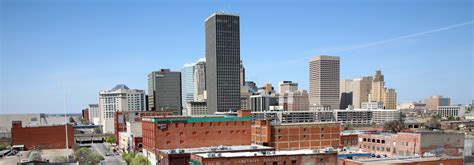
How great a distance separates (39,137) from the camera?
386 feet

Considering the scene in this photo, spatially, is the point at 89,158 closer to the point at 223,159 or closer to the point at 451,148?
the point at 223,159

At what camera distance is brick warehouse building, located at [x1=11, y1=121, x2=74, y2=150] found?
115688mm

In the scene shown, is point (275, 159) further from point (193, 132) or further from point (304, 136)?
point (304, 136)

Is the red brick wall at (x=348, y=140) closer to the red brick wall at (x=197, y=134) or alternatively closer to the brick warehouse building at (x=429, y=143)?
the brick warehouse building at (x=429, y=143)

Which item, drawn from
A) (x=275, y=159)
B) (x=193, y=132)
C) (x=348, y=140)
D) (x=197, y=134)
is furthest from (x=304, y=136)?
(x=275, y=159)

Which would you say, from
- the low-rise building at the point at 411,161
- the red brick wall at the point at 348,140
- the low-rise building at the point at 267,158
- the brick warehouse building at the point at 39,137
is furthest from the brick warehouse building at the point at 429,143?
the brick warehouse building at the point at 39,137

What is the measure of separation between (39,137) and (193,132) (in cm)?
7070

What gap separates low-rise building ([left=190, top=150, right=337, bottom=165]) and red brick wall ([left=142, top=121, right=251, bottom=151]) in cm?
2226

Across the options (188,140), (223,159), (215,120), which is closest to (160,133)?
(188,140)

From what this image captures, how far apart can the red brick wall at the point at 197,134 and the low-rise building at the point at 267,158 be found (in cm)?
2226

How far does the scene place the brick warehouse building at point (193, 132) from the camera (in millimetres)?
71750

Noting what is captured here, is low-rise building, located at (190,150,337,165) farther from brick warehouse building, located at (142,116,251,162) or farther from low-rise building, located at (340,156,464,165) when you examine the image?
brick warehouse building, located at (142,116,251,162)

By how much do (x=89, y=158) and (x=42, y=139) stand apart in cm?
5627

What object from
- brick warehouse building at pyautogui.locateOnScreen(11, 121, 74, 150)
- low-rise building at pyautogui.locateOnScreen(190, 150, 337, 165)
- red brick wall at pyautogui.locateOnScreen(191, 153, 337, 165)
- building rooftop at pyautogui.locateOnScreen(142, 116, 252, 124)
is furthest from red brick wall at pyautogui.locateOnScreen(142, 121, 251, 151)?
brick warehouse building at pyautogui.locateOnScreen(11, 121, 74, 150)
